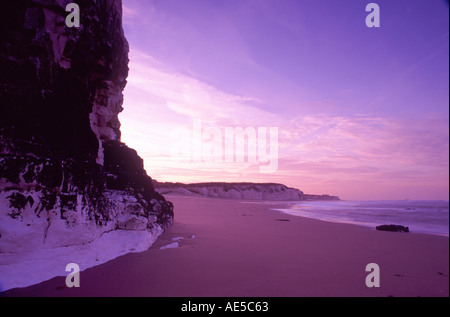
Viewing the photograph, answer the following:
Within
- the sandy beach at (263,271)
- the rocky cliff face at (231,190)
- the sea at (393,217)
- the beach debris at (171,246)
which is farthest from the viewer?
the rocky cliff face at (231,190)

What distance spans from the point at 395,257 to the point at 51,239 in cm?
586

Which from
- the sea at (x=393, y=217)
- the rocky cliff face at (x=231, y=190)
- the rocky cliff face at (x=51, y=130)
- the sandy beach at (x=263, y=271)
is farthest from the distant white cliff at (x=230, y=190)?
the sandy beach at (x=263, y=271)

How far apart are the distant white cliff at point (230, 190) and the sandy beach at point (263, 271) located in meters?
40.8

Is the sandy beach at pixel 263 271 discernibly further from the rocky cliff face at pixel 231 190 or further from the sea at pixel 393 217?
the rocky cliff face at pixel 231 190

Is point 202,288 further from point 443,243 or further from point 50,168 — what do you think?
point 443,243

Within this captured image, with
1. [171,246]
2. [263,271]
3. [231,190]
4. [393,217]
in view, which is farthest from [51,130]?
[231,190]

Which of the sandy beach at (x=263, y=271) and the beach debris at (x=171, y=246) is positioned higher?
the beach debris at (x=171, y=246)

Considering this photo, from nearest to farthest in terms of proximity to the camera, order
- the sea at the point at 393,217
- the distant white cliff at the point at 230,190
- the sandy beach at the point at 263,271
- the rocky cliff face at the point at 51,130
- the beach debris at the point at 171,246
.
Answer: the sandy beach at the point at 263,271
the rocky cliff face at the point at 51,130
the beach debris at the point at 171,246
the sea at the point at 393,217
the distant white cliff at the point at 230,190

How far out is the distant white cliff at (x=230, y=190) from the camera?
5060 cm

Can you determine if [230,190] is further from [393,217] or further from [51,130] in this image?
[51,130]

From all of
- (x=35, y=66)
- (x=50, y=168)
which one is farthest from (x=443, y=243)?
(x=35, y=66)

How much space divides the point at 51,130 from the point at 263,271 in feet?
13.2

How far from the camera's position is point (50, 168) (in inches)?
161

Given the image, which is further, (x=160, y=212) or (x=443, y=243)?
(x=160, y=212)
